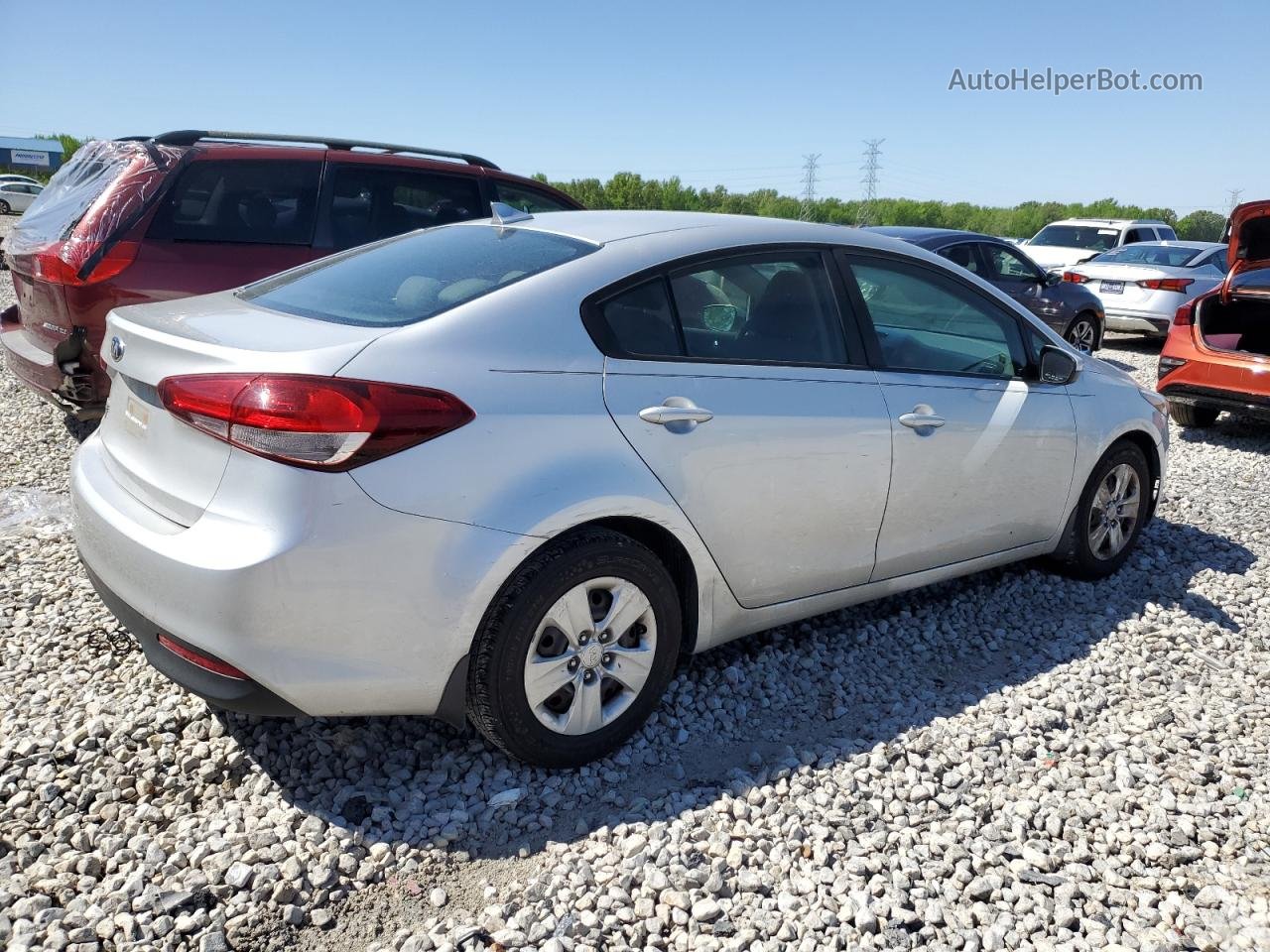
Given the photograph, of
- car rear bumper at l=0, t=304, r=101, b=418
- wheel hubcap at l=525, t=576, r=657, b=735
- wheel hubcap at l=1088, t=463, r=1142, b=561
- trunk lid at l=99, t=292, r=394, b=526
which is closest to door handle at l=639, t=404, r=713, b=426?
wheel hubcap at l=525, t=576, r=657, b=735

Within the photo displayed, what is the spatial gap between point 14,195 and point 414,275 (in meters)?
45.6

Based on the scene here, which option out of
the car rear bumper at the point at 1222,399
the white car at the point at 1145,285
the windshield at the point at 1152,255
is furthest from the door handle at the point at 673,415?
the windshield at the point at 1152,255

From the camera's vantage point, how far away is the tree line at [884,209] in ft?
191

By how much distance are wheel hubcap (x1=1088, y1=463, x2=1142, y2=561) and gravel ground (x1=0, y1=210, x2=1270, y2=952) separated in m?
0.69

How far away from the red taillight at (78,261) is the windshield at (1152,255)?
1316cm

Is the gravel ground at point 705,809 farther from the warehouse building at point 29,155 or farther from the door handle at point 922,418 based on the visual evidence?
the warehouse building at point 29,155

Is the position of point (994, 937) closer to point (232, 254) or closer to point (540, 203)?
point (232, 254)

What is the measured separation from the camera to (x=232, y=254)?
573 centimetres

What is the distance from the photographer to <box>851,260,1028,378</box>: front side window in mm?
3816

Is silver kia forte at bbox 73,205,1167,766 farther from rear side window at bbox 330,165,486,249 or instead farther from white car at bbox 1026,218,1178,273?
white car at bbox 1026,218,1178,273

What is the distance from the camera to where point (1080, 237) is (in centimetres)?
1775

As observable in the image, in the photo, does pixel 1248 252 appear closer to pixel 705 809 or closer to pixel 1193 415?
pixel 1193 415

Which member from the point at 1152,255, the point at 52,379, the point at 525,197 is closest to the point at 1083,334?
the point at 1152,255

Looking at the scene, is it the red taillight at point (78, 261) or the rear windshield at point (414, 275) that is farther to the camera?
the red taillight at point (78, 261)
